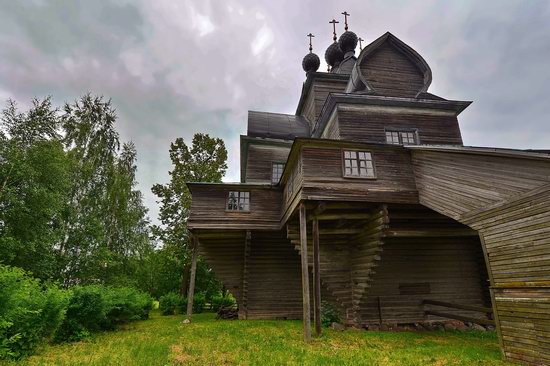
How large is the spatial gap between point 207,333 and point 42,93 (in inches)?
702

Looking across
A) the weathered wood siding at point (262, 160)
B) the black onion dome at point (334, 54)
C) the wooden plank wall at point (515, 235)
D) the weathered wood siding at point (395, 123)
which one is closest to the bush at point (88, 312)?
the weathered wood siding at point (262, 160)

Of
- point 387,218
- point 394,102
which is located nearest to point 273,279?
point 387,218

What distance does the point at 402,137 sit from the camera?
1293 cm

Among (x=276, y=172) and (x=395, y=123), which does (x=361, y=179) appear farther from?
(x=276, y=172)

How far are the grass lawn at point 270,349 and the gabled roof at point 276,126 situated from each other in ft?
35.4

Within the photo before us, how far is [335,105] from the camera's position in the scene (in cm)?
1298

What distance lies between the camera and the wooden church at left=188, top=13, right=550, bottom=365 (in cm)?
678

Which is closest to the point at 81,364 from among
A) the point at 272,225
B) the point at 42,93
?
the point at 272,225

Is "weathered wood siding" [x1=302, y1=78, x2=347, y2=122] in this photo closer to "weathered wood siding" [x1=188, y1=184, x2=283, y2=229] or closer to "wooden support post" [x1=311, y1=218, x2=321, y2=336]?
"weathered wood siding" [x1=188, y1=184, x2=283, y2=229]

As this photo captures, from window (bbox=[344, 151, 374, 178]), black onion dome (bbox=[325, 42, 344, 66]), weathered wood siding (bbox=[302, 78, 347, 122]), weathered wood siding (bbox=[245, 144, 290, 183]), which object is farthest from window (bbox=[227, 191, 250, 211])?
black onion dome (bbox=[325, 42, 344, 66])

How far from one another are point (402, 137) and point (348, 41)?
1318cm

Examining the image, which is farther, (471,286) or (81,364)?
(471,286)

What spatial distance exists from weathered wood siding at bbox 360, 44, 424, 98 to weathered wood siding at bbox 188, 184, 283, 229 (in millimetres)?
7306

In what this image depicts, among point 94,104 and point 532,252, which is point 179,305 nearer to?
point 94,104
